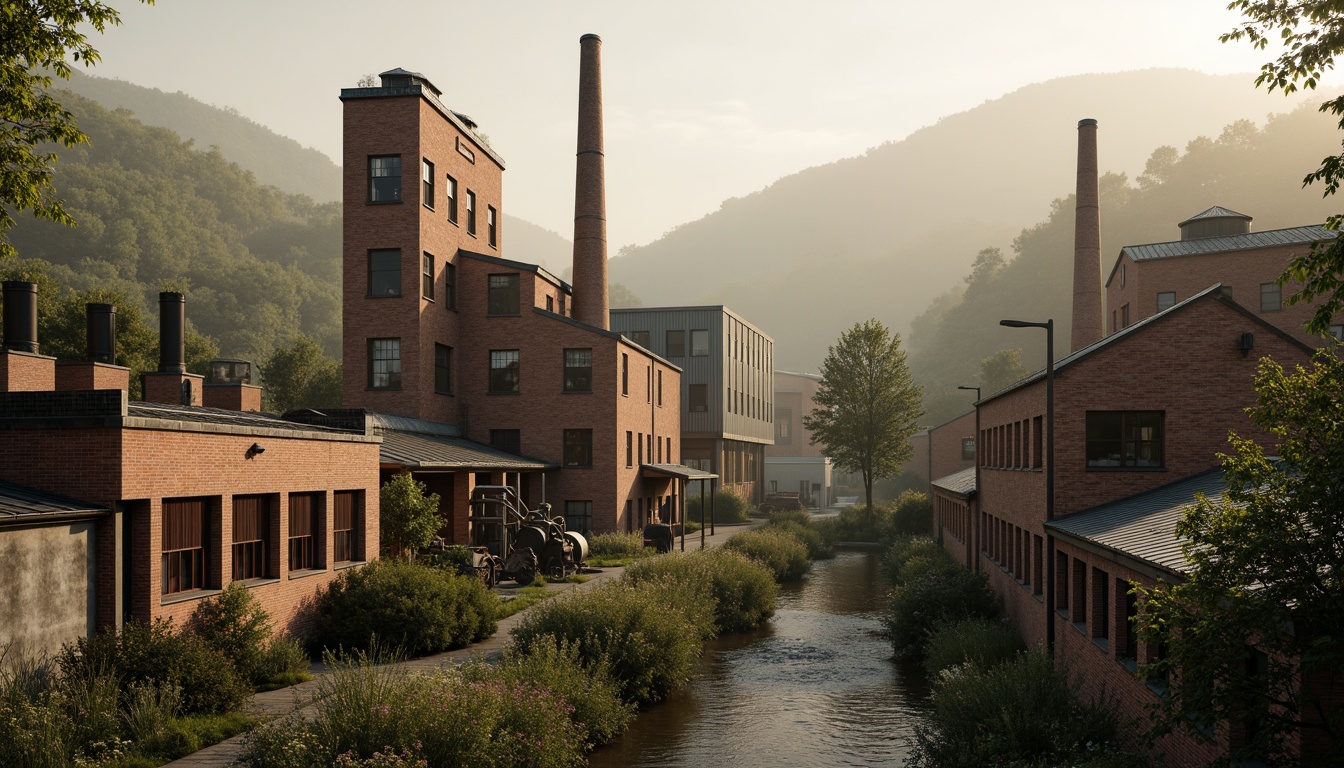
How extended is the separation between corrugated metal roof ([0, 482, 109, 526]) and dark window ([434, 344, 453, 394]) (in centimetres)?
2534

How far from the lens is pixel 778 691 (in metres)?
21.8

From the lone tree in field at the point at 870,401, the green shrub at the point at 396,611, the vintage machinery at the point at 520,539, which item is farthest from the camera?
the lone tree in field at the point at 870,401

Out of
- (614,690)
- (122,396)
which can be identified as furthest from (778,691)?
(122,396)

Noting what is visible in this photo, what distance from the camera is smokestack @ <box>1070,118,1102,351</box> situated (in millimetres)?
52656

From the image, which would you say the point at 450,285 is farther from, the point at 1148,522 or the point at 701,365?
the point at 1148,522

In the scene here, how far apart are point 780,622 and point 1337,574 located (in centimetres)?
2472

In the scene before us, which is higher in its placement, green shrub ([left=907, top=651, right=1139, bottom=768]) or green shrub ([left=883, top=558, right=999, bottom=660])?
green shrub ([left=907, top=651, right=1139, bottom=768])

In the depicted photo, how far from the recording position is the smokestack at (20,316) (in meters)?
24.1

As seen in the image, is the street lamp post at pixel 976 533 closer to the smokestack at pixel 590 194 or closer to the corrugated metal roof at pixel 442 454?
the corrugated metal roof at pixel 442 454

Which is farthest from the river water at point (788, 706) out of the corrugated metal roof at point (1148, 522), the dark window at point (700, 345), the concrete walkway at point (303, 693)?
the dark window at point (700, 345)

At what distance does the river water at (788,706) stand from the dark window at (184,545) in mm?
7451

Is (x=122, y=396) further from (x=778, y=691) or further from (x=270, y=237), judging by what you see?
(x=270, y=237)

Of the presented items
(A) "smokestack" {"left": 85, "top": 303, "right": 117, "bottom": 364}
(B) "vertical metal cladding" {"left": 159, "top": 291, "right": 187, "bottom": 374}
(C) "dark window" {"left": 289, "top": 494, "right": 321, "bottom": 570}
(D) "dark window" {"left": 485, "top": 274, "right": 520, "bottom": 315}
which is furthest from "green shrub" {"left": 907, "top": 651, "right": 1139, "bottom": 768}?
(D) "dark window" {"left": 485, "top": 274, "right": 520, "bottom": 315}

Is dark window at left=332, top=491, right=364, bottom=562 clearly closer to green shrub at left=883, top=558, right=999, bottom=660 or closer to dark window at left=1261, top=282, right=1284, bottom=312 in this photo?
green shrub at left=883, top=558, right=999, bottom=660
